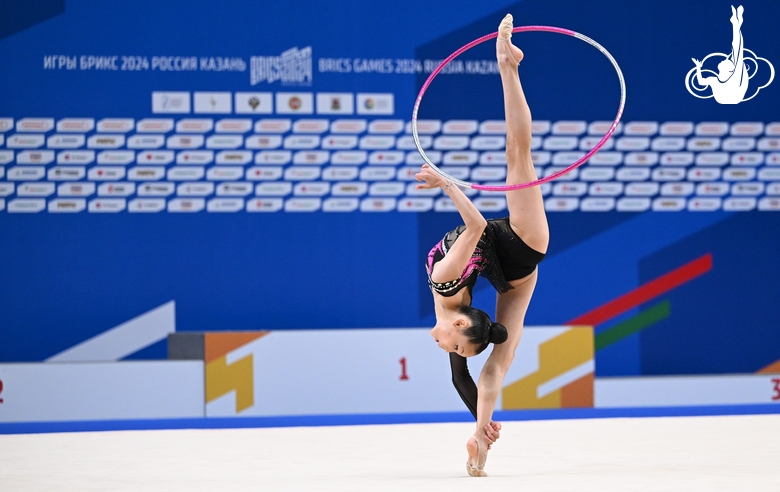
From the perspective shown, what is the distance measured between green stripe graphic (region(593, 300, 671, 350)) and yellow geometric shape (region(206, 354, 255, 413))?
282 centimetres

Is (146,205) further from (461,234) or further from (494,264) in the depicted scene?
(461,234)

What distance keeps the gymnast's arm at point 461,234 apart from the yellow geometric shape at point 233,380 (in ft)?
9.65

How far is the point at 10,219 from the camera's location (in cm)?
723

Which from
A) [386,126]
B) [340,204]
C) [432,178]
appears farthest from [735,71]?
[432,178]

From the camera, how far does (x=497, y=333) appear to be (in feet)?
12.7

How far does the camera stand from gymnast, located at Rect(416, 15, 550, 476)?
12.4 feet

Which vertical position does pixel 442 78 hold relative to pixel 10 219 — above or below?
above

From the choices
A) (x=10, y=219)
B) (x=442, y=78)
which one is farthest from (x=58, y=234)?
(x=442, y=78)

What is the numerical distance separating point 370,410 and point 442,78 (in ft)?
8.70

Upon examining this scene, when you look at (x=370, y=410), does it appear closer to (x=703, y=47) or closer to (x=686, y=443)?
(x=686, y=443)

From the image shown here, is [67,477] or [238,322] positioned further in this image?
[238,322]

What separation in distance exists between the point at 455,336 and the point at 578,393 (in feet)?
10.5

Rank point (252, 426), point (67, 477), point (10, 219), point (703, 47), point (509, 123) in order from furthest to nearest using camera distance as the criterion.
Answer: point (703, 47) → point (10, 219) → point (252, 426) → point (509, 123) → point (67, 477)

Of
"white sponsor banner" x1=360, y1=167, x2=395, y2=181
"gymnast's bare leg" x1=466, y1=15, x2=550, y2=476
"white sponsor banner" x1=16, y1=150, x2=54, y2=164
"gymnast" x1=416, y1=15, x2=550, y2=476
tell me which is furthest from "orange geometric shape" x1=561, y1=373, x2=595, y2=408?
"white sponsor banner" x1=16, y1=150, x2=54, y2=164
